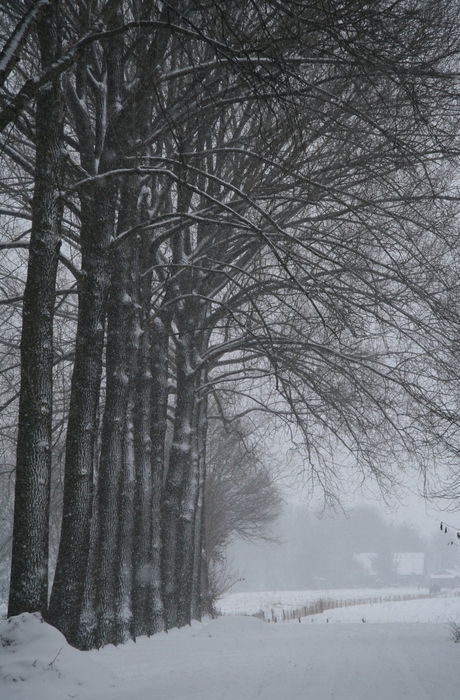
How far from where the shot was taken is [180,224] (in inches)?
332

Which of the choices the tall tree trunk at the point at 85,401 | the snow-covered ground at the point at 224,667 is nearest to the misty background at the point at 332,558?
the snow-covered ground at the point at 224,667

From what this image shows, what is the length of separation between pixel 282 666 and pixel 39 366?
13.9 ft

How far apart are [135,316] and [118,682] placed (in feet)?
17.0

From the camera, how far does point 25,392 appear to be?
19.8 feet

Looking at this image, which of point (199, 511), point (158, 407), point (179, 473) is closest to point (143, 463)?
point (158, 407)

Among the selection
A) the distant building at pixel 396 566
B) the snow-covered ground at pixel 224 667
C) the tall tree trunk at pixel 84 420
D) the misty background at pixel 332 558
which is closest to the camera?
the snow-covered ground at pixel 224 667

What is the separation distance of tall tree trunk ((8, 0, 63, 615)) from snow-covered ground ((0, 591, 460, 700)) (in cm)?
56

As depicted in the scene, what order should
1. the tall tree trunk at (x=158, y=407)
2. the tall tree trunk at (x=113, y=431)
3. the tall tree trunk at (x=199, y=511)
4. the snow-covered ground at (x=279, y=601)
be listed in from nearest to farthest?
1. the tall tree trunk at (x=113, y=431)
2. the tall tree trunk at (x=158, y=407)
3. the tall tree trunk at (x=199, y=511)
4. the snow-covered ground at (x=279, y=601)

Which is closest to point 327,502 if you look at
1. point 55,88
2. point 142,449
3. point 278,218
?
point 142,449

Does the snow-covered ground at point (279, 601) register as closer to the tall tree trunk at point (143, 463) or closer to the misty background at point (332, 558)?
the tall tree trunk at point (143, 463)

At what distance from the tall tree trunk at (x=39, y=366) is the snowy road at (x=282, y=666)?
1335 millimetres

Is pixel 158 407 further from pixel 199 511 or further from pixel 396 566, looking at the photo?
pixel 396 566

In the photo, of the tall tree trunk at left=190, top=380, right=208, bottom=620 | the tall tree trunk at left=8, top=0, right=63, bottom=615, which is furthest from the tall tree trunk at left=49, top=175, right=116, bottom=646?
the tall tree trunk at left=190, top=380, right=208, bottom=620

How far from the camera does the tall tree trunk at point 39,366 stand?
5.75 metres
